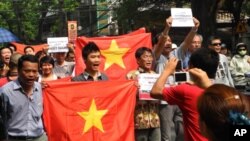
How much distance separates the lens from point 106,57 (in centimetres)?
880

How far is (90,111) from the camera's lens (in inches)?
259

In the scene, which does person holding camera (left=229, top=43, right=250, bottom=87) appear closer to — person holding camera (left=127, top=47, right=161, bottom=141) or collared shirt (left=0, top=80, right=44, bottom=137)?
person holding camera (left=127, top=47, right=161, bottom=141)

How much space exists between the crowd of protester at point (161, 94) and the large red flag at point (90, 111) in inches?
4.8

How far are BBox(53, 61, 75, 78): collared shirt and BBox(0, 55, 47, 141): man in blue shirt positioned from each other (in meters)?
2.98

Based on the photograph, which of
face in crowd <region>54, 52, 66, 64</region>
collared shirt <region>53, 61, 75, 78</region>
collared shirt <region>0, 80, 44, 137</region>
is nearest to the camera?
collared shirt <region>0, 80, 44, 137</region>

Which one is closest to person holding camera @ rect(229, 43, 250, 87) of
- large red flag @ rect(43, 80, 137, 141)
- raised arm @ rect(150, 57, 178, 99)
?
large red flag @ rect(43, 80, 137, 141)

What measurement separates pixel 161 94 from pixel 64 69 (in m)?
4.38

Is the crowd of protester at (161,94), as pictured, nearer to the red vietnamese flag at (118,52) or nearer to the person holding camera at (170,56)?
the person holding camera at (170,56)

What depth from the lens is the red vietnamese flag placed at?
866 centimetres

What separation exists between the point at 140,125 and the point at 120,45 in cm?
245

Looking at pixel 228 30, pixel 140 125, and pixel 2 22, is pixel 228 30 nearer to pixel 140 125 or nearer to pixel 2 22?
pixel 2 22

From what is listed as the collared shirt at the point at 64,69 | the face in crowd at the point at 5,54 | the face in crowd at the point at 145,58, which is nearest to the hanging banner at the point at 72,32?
the collared shirt at the point at 64,69

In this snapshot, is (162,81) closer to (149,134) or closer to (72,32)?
(149,134)

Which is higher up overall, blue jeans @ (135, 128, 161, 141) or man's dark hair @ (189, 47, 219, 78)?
man's dark hair @ (189, 47, 219, 78)
